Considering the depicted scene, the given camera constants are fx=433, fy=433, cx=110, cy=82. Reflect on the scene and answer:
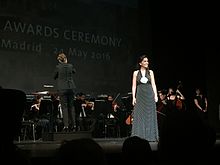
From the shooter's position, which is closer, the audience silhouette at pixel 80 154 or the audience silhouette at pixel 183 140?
the audience silhouette at pixel 80 154

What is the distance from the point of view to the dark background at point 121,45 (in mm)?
10594

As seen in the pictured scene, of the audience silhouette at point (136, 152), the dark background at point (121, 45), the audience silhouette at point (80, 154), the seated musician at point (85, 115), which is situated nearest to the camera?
the audience silhouette at point (80, 154)

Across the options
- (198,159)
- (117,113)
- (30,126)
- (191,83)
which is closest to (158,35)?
(191,83)

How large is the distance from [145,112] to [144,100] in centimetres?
21

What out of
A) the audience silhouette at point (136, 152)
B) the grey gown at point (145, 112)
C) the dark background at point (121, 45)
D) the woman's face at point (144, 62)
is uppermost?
the dark background at point (121, 45)

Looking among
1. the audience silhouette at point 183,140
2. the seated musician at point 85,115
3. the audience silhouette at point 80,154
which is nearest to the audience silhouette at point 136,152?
the audience silhouette at point 183,140

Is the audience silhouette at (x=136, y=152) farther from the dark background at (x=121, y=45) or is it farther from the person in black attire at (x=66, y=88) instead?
the dark background at (x=121, y=45)

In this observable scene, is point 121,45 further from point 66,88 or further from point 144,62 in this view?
point 144,62

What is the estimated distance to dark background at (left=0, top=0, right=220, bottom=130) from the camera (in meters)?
10.6

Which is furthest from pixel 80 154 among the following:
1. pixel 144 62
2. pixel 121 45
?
pixel 121 45

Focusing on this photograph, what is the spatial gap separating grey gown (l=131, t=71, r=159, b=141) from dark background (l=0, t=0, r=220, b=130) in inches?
151

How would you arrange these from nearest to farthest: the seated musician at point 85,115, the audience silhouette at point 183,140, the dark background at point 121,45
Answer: the audience silhouette at point 183,140 < the seated musician at point 85,115 < the dark background at point 121,45

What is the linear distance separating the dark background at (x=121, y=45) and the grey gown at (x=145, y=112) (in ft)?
12.6

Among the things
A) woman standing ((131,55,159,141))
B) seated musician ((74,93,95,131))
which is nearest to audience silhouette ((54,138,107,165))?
woman standing ((131,55,159,141))
